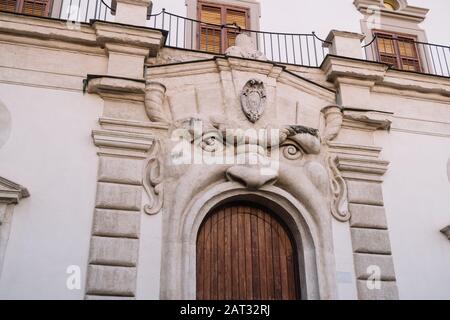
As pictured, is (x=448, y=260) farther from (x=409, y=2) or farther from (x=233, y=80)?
(x=409, y=2)

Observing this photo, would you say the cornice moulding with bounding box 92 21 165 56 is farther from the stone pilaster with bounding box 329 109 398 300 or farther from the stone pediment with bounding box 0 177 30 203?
the stone pilaster with bounding box 329 109 398 300

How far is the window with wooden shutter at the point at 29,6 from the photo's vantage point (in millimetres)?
9531

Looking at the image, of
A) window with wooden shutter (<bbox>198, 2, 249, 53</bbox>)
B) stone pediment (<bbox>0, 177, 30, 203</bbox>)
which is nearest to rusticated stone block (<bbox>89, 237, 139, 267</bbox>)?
stone pediment (<bbox>0, 177, 30, 203</bbox>)

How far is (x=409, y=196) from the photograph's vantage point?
8.70 m

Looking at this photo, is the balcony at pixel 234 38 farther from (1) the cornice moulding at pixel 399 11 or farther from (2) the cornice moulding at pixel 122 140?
(2) the cornice moulding at pixel 122 140

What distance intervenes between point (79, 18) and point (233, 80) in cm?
298

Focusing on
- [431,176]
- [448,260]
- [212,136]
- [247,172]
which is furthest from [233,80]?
[448,260]

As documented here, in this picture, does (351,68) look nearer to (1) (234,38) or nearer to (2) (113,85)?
(1) (234,38)

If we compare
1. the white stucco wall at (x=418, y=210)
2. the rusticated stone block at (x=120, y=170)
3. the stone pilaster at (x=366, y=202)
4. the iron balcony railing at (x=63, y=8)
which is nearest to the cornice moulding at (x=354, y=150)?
the stone pilaster at (x=366, y=202)

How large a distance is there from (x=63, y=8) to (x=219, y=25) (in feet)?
9.08

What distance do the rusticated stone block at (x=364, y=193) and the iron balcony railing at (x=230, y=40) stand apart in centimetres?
253

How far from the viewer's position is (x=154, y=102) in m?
8.09

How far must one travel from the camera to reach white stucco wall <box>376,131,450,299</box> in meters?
8.08

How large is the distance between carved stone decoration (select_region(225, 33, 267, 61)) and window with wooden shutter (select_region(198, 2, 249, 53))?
75 centimetres
